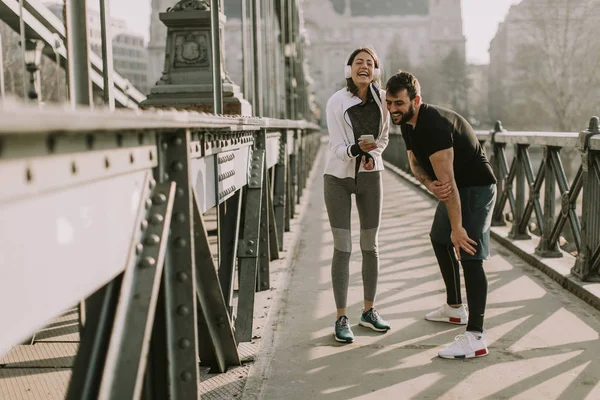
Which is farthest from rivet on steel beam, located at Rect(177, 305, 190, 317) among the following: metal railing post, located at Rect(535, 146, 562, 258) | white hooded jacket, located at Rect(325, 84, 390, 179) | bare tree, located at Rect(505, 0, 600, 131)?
bare tree, located at Rect(505, 0, 600, 131)

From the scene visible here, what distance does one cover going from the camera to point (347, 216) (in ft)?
14.9

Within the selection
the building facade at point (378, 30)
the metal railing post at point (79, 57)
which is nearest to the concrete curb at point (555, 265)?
the metal railing post at point (79, 57)

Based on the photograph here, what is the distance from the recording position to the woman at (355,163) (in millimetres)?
4367

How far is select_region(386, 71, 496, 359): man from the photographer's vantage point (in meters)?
4.03

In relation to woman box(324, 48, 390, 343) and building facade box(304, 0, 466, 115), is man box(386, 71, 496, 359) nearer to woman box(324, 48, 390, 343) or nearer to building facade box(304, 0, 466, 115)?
woman box(324, 48, 390, 343)

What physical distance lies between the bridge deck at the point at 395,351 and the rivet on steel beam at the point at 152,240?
160cm

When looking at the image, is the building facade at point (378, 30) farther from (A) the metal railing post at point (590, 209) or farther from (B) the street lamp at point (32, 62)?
(A) the metal railing post at point (590, 209)

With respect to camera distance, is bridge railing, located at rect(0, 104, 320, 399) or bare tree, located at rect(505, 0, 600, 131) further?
bare tree, located at rect(505, 0, 600, 131)

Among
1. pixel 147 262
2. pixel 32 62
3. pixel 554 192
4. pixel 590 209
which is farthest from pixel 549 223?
pixel 147 262

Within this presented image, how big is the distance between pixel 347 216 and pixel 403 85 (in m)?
0.89

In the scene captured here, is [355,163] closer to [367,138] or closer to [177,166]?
[367,138]

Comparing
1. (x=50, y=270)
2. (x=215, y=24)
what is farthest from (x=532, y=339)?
(x=50, y=270)

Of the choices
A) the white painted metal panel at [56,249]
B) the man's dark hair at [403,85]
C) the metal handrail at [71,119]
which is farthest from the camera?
the man's dark hair at [403,85]

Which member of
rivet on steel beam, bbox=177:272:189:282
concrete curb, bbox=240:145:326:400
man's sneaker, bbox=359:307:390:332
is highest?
rivet on steel beam, bbox=177:272:189:282
